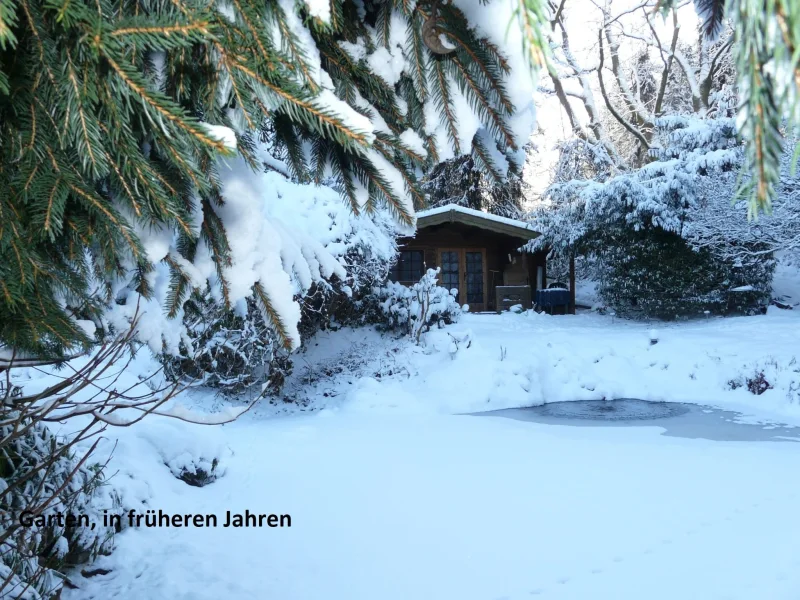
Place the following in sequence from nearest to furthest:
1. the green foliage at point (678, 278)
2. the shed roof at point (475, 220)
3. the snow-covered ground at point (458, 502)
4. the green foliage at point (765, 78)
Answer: the green foliage at point (765, 78) → the snow-covered ground at point (458, 502) → the green foliage at point (678, 278) → the shed roof at point (475, 220)

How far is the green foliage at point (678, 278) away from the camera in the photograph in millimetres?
15492

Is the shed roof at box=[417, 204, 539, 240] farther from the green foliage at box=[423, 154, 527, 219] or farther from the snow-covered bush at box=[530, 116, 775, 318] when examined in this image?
the green foliage at box=[423, 154, 527, 219]

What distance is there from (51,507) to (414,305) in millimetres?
8926

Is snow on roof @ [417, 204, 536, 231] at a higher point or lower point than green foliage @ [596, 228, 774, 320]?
higher

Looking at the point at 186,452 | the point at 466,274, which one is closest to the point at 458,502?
the point at 186,452

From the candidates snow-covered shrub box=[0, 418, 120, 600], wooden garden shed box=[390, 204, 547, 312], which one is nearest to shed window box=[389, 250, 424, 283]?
wooden garden shed box=[390, 204, 547, 312]

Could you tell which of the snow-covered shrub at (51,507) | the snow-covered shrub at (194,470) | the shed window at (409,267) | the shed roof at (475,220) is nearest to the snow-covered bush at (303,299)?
the snow-covered shrub at (194,470)

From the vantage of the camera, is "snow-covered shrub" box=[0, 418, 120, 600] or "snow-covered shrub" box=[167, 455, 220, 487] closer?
"snow-covered shrub" box=[0, 418, 120, 600]

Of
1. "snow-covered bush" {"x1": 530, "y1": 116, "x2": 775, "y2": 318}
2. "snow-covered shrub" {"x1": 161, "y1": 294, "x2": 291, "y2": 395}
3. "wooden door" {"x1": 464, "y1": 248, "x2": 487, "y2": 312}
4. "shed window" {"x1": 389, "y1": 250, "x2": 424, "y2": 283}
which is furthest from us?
"wooden door" {"x1": 464, "y1": 248, "x2": 487, "y2": 312}

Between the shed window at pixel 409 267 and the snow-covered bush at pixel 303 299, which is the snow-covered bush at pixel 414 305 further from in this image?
the shed window at pixel 409 267

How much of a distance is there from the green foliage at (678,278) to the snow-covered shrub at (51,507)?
47.2 ft

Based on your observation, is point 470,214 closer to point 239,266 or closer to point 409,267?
point 409,267

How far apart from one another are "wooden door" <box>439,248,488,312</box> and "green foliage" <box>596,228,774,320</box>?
4.89 meters

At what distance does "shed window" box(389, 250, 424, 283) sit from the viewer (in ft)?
66.5
